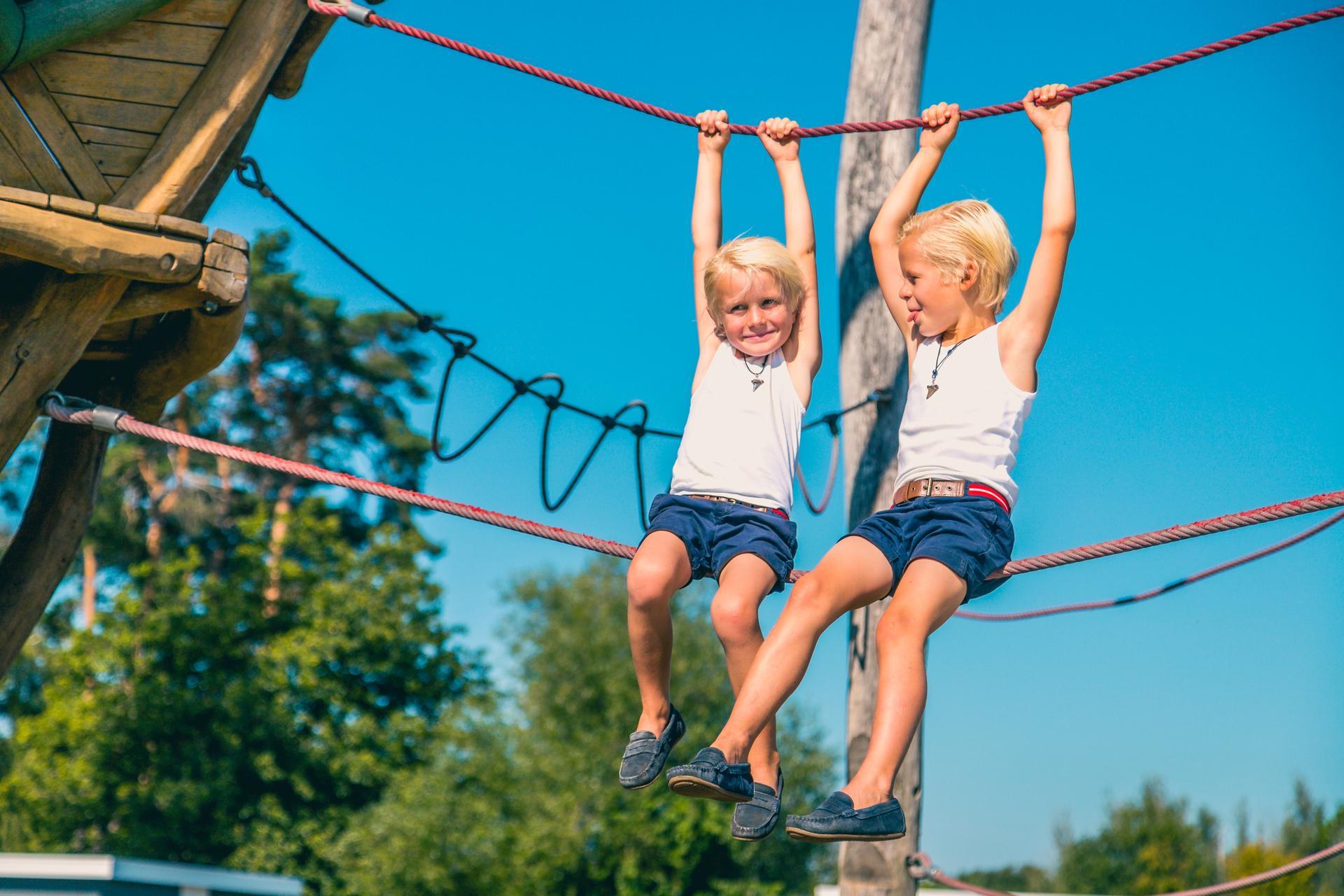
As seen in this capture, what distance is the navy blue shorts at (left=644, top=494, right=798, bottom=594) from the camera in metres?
3.21

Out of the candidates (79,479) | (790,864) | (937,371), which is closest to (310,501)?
(790,864)

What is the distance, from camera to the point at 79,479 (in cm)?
438

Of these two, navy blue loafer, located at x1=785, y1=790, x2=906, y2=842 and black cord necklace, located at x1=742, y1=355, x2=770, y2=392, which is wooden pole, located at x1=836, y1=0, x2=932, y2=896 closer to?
black cord necklace, located at x1=742, y1=355, x2=770, y2=392

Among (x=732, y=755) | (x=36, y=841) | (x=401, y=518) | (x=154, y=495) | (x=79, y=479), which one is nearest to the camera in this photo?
(x=732, y=755)

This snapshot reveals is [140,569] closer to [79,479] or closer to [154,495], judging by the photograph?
[154,495]

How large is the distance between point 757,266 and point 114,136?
1.82 meters

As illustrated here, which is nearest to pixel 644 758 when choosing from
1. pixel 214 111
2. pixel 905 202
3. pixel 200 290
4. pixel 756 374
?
pixel 756 374

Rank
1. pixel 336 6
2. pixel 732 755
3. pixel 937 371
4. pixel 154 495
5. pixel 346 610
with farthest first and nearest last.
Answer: pixel 154 495 < pixel 346 610 < pixel 336 6 < pixel 937 371 < pixel 732 755

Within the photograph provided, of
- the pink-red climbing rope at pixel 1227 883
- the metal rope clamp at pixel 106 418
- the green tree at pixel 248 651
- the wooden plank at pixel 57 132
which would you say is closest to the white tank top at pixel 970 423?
the pink-red climbing rope at pixel 1227 883

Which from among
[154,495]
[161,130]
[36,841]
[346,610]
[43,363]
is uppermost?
[154,495]

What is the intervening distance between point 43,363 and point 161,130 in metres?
0.71

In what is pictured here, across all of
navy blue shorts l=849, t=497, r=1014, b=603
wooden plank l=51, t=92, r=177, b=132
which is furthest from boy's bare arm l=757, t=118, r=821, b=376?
wooden plank l=51, t=92, r=177, b=132

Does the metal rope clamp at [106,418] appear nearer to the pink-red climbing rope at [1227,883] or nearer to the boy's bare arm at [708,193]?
the boy's bare arm at [708,193]

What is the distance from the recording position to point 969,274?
325cm
